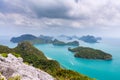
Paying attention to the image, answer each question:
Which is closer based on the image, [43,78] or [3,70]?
[3,70]

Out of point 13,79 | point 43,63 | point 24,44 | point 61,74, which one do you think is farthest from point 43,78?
point 24,44

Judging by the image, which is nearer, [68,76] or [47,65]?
[68,76]

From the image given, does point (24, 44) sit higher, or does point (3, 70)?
point (24, 44)

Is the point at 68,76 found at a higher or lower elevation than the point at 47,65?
lower

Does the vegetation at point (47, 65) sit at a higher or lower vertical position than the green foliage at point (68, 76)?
higher

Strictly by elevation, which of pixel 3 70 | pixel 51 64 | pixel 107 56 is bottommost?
pixel 3 70

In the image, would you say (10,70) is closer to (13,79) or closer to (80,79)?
(13,79)

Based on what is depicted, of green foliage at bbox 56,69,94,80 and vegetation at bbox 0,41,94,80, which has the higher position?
vegetation at bbox 0,41,94,80

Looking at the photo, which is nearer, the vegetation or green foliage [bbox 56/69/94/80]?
green foliage [bbox 56/69/94/80]

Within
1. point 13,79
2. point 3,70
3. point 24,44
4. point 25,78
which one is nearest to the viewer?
point 13,79

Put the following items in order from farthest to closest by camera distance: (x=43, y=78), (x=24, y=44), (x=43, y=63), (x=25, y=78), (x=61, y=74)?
(x=24, y=44)
(x=43, y=63)
(x=61, y=74)
(x=43, y=78)
(x=25, y=78)

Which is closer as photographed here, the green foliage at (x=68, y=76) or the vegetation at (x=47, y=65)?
the green foliage at (x=68, y=76)
